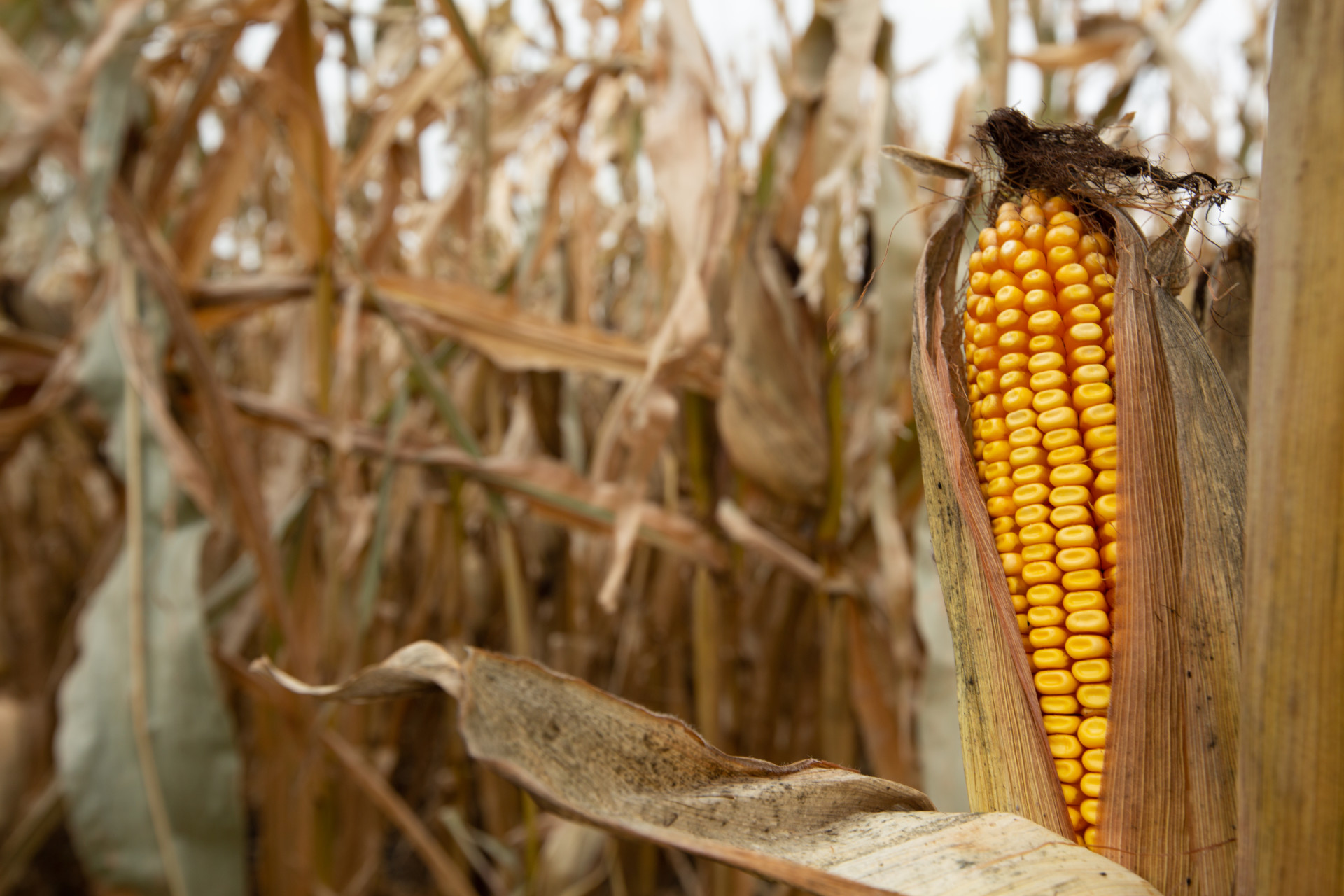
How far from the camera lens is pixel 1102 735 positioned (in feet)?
1.38

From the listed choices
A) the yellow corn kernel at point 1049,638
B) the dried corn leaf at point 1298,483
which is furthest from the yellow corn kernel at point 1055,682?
the dried corn leaf at point 1298,483

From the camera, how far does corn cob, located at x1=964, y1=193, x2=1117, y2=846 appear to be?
0.43 meters

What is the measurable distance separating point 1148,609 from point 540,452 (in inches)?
55.6

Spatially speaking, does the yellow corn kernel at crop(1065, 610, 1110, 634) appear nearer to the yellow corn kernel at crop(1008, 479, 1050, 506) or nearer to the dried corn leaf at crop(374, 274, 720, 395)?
the yellow corn kernel at crop(1008, 479, 1050, 506)

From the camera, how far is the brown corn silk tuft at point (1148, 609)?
0.40 meters

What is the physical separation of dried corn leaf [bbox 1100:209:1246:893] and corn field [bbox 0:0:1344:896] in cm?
1

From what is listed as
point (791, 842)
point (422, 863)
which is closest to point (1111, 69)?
point (791, 842)

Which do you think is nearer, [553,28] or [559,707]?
[559,707]

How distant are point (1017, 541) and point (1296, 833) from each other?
0.18 m

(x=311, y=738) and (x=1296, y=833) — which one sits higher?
(x=1296, y=833)

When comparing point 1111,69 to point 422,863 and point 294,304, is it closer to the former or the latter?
point 294,304

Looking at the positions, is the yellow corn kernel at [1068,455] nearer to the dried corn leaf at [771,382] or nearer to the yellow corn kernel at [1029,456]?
the yellow corn kernel at [1029,456]

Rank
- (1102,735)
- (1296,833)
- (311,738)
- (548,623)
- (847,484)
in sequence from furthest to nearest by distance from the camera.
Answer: (548,623) → (847,484) → (311,738) → (1102,735) → (1296,833)

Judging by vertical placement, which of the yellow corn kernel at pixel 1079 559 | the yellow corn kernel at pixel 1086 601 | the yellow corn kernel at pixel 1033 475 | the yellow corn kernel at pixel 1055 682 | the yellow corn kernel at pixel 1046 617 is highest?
the yellow corn kernel at pixel 1033 475
